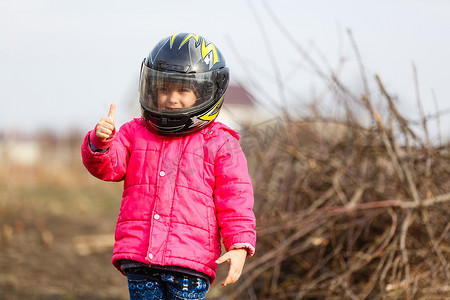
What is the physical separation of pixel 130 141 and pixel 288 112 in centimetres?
192

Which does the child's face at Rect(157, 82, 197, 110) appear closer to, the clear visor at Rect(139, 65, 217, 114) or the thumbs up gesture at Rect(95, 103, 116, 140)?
the clear visor at Rect(139, 65, 217, 114)

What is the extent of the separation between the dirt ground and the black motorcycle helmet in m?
1.67

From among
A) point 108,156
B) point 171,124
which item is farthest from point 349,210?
point 108,156

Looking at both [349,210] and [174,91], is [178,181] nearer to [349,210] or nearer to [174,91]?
[174,91]

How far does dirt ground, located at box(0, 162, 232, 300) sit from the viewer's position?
545 centimetres

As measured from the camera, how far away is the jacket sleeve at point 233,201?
8.14 feet

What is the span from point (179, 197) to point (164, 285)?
41cm

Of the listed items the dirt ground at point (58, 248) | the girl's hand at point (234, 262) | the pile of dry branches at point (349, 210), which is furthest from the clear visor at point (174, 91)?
the dirt ground at point (58, 248)

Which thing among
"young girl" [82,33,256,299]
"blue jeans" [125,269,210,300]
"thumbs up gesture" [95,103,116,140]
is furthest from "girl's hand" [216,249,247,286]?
"thumbs up gesture" [95,103,116,140]

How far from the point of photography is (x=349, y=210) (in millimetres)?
3855

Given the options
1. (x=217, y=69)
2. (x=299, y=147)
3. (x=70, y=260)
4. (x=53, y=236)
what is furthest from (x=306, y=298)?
(x=53, y=236)

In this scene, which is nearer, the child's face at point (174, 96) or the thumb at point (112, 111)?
the thumb at point (112, 111)

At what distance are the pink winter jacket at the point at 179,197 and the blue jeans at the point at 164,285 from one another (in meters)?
0.08

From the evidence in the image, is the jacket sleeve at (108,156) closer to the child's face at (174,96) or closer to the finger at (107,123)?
the finger at (107,123)
